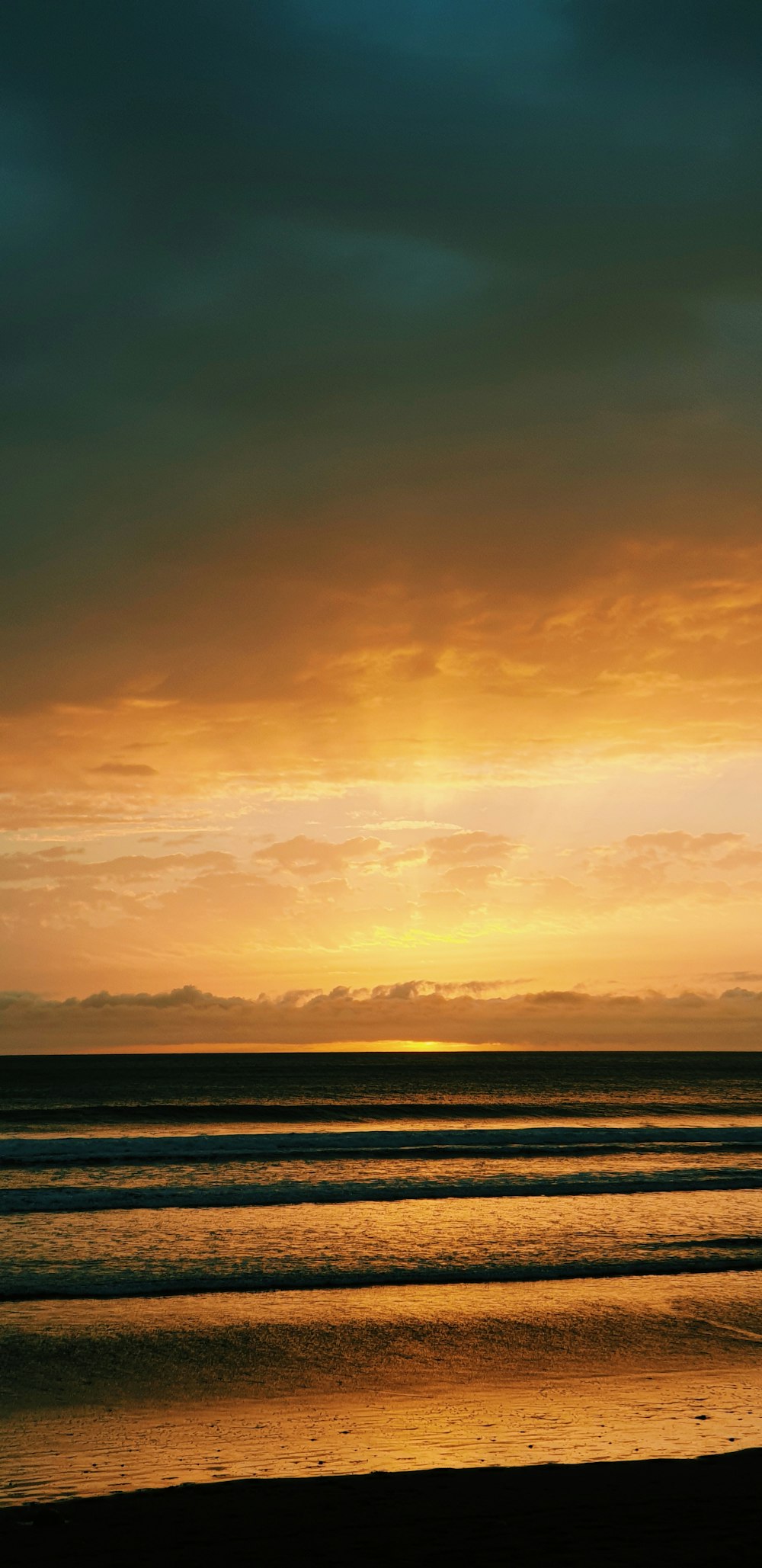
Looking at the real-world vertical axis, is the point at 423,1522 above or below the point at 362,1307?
above

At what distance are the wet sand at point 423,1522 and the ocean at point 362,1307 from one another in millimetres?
663

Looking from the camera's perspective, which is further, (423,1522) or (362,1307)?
(362,1307)

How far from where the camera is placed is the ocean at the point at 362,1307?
11.0 metres

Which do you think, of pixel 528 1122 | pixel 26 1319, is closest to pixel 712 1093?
pixel 528 1122

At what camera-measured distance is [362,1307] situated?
1700 cm

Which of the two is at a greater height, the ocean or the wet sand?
the wet sand

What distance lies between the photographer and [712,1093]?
90.6m

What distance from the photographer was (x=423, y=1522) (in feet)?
28.6

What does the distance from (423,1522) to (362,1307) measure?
8618mm

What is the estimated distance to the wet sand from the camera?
26.8 feet

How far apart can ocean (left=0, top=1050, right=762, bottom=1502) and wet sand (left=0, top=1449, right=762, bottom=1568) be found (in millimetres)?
663

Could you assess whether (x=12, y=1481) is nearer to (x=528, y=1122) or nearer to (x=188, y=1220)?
(x=188, y=1220)

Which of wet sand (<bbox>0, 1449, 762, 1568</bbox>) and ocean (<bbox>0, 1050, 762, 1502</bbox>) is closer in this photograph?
wet sand (<bbox>0, 1449, 762, 1568</bbox>)

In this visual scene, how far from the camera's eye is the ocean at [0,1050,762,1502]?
11.0 metres
